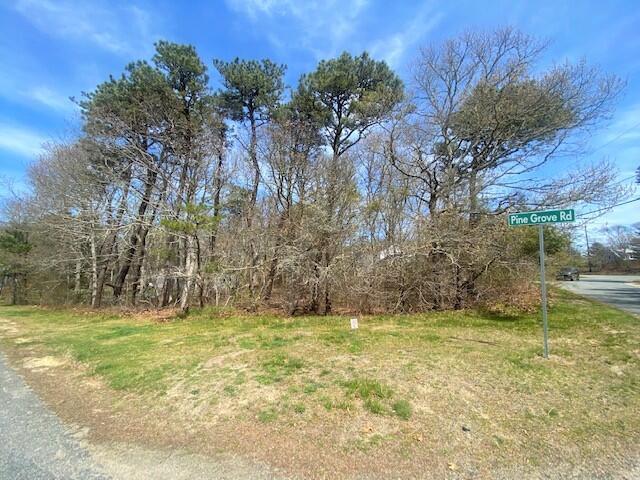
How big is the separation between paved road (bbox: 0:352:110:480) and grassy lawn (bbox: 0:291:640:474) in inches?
35.0

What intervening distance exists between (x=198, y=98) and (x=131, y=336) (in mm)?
9454

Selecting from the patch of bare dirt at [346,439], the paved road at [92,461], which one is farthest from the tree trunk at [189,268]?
the paved road at [92,461]

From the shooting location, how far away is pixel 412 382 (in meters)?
4.04

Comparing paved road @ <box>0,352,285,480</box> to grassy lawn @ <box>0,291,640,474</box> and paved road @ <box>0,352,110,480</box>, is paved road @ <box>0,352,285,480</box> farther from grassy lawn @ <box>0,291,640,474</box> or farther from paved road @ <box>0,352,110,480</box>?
grassy lawn @ <box>0,291,640,474</box>

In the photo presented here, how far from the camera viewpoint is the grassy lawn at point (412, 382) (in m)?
2.94

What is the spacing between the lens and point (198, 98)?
43.8 feet

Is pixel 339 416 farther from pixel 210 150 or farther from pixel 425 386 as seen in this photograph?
pixel 210 150

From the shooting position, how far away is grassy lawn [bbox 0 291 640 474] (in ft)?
9.63

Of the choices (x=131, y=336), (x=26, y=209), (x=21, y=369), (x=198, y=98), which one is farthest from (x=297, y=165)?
(x=26, y=209)

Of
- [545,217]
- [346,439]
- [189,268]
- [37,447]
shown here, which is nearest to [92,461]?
[37,447]

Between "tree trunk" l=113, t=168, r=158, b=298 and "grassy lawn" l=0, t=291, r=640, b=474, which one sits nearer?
"grassy lawn" l=0, t=291, r=640, b=474

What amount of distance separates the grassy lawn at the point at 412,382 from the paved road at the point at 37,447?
0.89 meters

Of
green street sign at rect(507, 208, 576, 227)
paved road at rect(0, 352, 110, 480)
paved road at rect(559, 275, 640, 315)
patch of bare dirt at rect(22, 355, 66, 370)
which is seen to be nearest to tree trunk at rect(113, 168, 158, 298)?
patch of bare dirt at rect(22, 355, 66, 370)

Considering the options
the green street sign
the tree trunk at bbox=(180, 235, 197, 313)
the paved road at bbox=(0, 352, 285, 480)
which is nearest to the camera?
the paved road at bbox=(0, 352, 285, 480)
